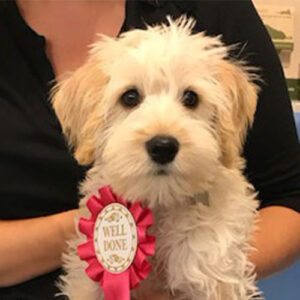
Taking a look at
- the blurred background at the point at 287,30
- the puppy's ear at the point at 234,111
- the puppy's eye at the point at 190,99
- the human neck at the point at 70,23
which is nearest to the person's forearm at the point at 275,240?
the puppy's ear at the point at 234,111

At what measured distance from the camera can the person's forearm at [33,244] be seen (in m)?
1.29

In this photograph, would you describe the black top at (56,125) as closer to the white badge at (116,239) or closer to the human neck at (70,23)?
the human neck at (70,23)

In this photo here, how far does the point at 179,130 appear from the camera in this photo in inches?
40.6

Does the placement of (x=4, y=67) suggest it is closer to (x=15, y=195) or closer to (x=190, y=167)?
(x=15, y=195)

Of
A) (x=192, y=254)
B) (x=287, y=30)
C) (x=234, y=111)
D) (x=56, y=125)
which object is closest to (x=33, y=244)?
(x=56, y=125)

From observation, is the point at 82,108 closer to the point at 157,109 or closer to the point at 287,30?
the point at 157,109

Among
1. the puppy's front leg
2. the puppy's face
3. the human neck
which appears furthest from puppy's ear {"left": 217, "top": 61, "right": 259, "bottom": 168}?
the human neck

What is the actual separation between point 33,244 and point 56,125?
0.25m

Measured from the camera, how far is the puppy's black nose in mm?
993

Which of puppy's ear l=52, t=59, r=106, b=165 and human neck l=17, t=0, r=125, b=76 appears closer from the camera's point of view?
puppy's ear l=52, t=59, r=106, b=165

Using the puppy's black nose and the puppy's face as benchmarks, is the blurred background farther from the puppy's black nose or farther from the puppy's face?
the puppy's black nose

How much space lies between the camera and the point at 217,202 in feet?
3.84

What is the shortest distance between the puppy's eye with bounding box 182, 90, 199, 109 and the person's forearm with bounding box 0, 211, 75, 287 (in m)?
0.34

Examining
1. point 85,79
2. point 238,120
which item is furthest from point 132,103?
point 238,120
